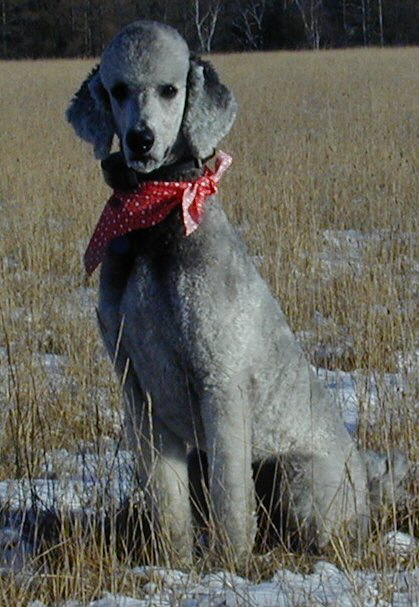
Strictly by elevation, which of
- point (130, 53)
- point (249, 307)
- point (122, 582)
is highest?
point (130, 53)

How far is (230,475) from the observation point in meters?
2.91

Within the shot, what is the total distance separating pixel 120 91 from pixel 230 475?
3.28ft

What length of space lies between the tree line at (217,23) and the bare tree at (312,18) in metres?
0.04

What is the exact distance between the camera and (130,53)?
115 inches

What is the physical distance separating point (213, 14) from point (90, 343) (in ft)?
137

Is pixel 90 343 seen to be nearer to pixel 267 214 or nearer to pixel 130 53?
pixel 130 53

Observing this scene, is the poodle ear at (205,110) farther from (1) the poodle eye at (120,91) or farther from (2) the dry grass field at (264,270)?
(2) the dry grass field at (264,270)

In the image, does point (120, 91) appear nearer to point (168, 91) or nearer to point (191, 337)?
point (168, 91)

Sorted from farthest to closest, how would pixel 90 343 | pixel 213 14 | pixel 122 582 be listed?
pixel 213 14
pixel 90 343
pixel 122 582

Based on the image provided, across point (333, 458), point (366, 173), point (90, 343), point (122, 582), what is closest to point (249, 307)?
point (333, 458)

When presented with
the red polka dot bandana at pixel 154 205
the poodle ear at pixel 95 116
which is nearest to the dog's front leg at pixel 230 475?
the red polka dot bandana at pixel 154 205

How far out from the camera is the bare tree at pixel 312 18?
43381 mm

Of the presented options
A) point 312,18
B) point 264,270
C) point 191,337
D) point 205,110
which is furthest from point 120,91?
point 312,18

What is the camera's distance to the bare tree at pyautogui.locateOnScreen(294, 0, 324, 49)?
43381mm
